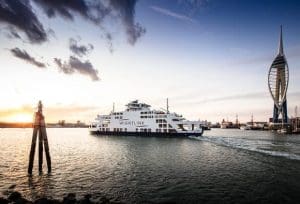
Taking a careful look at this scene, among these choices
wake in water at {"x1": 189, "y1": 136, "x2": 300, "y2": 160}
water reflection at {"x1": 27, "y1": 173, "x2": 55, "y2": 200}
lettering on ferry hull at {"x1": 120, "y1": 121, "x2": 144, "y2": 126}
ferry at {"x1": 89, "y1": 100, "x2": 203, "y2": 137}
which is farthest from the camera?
lettering on ferry hull at {"x1": 120, "y1": 121, "x2": 144, "y2": 126}

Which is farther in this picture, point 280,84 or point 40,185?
point 280,84

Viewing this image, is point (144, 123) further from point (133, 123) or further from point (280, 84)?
point (280, 84)

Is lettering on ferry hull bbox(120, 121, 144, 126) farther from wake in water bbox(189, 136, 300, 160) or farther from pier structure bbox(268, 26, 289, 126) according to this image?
pier structure bbox(268, 26, 289, 126)

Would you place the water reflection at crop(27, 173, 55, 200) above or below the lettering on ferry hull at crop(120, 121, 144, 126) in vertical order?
below

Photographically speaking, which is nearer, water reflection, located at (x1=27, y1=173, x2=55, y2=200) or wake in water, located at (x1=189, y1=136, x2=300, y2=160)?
water reflection, located at (x1=27, y1=173, x2=55, y2=200)

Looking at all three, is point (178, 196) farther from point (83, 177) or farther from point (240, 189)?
point (83, 177)

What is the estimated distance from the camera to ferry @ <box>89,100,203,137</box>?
80.2 meters

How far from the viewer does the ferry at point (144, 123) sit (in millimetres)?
80250

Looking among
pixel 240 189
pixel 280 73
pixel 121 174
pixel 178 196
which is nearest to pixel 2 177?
pixel 121 174

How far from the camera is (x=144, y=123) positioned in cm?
8488

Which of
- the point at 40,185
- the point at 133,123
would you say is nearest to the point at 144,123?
the point at 133,123

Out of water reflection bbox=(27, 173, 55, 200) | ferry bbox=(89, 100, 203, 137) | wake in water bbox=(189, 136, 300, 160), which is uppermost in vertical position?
ferry bbox=(89, 100, 203, 137)

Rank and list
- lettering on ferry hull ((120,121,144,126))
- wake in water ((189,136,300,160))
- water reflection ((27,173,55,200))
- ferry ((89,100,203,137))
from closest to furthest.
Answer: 1. water reflection ((27,173,55,200))
2. wake in water ((189,136,300,160))
3. ferry ((89,100,203,137))
4. lettering on ferry hull ((120,121,144,126))

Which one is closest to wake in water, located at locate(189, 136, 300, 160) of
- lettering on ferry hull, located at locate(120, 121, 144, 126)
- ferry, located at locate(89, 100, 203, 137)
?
ferry, located at locate(89, 100, 203, 137)
